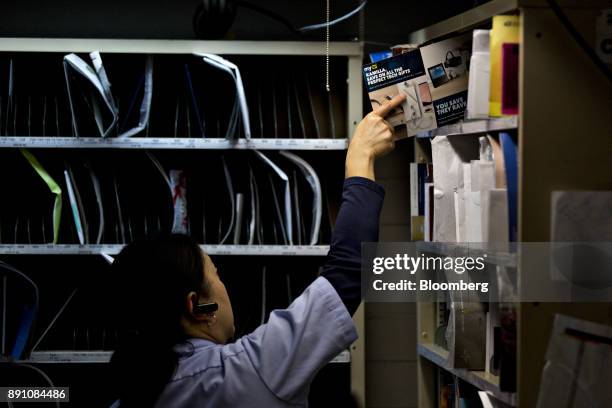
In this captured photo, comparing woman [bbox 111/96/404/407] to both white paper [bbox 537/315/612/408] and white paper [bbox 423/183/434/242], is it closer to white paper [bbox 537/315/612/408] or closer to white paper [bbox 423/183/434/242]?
white paper [bbox 537/315/612/408]

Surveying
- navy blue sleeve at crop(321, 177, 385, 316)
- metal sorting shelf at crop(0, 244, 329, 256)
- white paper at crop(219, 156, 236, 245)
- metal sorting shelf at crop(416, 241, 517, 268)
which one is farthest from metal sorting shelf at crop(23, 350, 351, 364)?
navy blue sleeve at crop(321, 177, 385, 316)

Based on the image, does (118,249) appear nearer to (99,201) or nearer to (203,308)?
(99,201)

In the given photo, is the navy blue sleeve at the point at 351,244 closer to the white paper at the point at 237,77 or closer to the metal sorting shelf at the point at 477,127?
the metal sorting shelf at the point at 477,127

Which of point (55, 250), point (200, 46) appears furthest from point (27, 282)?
point (200, 46)

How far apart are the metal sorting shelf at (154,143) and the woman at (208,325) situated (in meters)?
0.98

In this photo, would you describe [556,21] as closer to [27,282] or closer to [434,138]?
[434,138]

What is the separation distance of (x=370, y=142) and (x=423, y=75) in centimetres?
34

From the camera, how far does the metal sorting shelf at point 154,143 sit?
2.68 metres

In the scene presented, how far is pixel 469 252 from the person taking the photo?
205cm

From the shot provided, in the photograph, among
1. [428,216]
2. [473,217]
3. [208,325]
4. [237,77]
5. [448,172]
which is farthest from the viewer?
[237,77]

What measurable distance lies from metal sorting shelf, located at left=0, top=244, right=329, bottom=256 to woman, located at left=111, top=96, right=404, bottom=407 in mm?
951

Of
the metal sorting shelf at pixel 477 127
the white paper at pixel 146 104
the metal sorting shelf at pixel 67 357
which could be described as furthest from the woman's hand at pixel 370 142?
the metal sorting shelf at pixel 67 357

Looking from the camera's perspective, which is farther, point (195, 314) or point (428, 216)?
point (428, 216)

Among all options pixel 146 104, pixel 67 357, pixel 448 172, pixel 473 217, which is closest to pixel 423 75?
pixel 448 172
